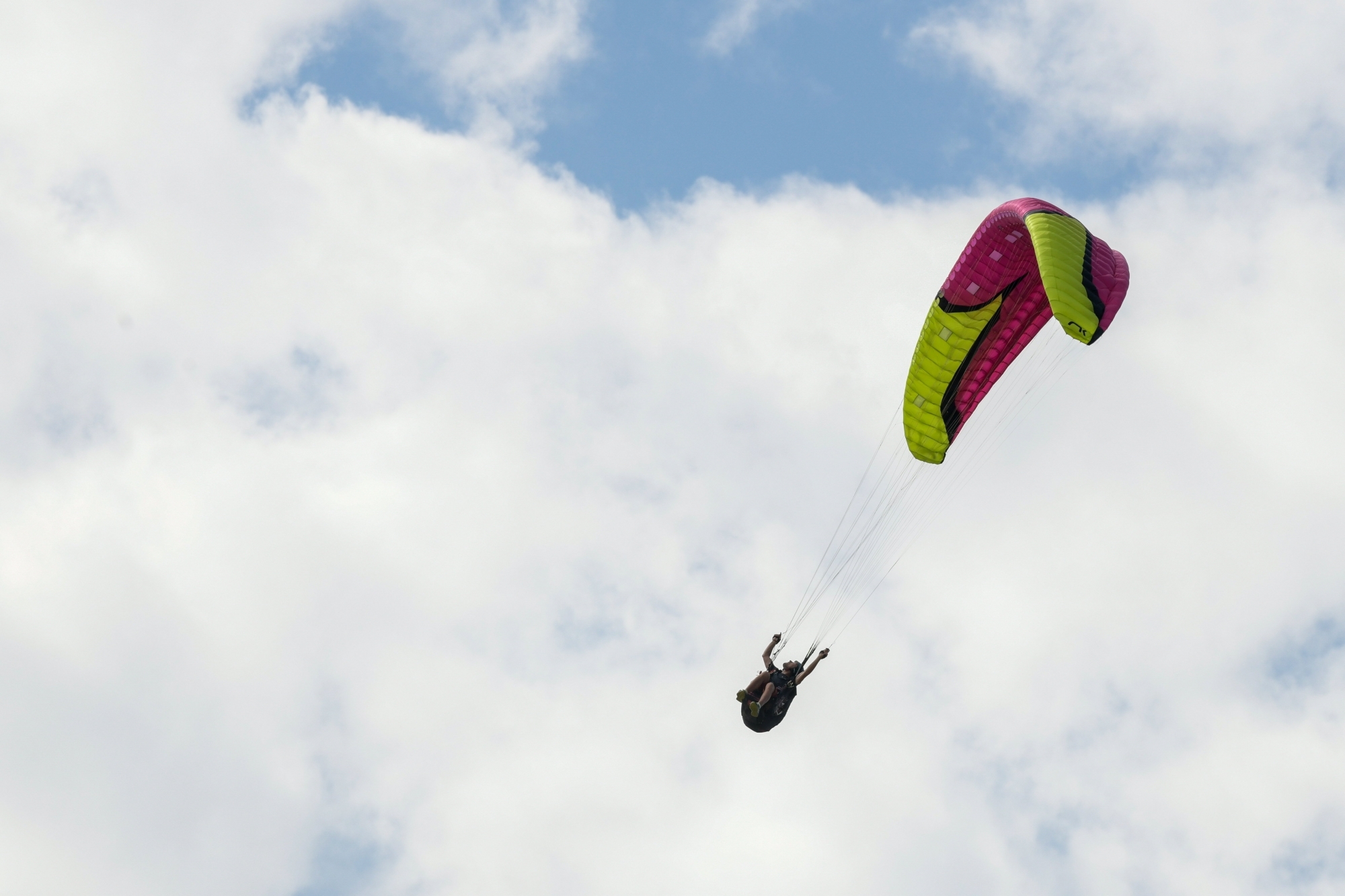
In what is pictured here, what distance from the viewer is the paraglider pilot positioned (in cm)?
3466

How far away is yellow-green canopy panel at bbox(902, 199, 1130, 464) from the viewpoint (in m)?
32.9

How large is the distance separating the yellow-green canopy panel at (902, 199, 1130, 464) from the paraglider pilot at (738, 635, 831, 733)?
5.18 metres

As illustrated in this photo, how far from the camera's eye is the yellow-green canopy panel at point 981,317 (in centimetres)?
3291

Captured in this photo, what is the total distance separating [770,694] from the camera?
3472 cm

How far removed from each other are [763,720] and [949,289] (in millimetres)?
8982

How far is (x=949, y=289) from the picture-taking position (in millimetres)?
35156

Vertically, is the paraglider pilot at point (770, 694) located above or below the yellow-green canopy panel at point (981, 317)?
below

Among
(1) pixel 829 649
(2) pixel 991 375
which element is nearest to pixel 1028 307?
(2) pixel 991 375

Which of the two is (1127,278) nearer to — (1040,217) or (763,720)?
(1040,217)

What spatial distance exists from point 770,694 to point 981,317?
8.30 meters

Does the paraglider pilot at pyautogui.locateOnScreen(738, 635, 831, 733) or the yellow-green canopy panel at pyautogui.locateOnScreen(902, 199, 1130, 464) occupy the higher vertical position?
the yellow-green canopy panel at pyautogui.locateOnScreen(902, 199, 1130, 464)

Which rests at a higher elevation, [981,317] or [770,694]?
[981,317]

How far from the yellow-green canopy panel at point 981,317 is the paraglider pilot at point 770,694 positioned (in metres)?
5.18

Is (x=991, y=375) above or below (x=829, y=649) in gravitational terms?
above
